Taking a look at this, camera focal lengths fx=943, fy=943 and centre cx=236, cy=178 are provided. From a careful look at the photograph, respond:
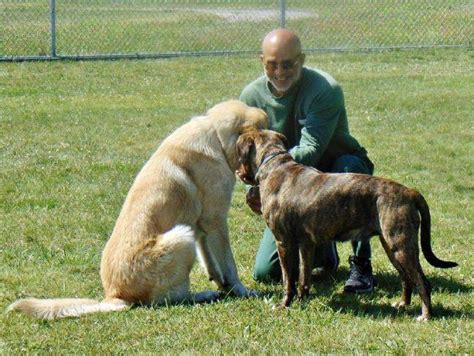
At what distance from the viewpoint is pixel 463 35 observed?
18.7m

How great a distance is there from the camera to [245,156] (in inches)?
223

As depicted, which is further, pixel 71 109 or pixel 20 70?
pixel 20 70

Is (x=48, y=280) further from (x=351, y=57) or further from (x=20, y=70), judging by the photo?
(x=351, y=57)

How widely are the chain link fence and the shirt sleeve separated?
1105cm

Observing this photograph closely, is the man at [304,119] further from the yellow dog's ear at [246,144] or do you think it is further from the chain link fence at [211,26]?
the chain link fence at [211,26]

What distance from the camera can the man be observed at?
596 centimetres

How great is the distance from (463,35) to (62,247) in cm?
1343

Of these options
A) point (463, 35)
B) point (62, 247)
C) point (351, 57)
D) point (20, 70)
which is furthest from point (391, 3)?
point (62, 247)

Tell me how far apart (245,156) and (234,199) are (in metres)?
2.93

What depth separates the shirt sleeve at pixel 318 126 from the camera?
236 inches

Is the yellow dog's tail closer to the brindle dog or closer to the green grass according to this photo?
the green grass

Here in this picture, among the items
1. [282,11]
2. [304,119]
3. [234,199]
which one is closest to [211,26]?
[282,11]

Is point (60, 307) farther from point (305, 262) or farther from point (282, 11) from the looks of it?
point (282, 11)

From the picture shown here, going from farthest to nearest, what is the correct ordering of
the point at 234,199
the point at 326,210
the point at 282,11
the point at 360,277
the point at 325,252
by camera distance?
the point at 282,11 < the point at 234,199 < the point at 325,252 < the point at 360,277 < the point at 326,210
